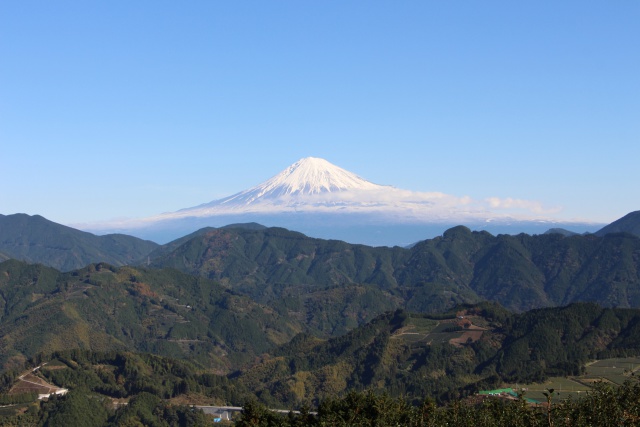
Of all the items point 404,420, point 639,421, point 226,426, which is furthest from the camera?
point 226,426

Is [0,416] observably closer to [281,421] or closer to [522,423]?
[281,421]

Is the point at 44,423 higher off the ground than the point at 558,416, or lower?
lower

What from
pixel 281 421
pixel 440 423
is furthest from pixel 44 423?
pixel 440 423

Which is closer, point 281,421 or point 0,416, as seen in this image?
point 281,421

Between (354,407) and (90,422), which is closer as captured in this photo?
(354,407)

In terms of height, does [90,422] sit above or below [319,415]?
below

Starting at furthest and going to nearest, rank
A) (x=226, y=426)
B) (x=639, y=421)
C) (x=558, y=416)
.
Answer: (x=226, y=426) < (x=558, y=416) < (x=639, y=421)

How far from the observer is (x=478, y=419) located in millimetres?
116500

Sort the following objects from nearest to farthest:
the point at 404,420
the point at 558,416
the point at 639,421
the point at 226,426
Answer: the point at 639,421 → the point at 558,416 → the point at 404,420 → the point at 226,426

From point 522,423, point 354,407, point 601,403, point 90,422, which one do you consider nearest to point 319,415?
point 354,407

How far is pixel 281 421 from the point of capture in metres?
124

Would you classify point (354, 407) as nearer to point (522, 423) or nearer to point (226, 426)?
point (522, 423)

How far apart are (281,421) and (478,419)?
27.1m

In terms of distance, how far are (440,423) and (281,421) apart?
23168mm
